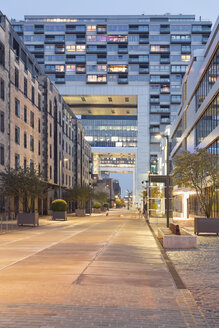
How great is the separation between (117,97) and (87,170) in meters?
35.9

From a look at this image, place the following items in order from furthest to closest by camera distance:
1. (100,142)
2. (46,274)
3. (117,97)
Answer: (100,142) < (117,97) < (46,274)

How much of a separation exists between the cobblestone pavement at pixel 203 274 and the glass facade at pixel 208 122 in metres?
22.6

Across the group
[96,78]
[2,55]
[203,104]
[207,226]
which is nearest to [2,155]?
[2,55]

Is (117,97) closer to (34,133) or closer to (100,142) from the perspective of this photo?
(100,142)

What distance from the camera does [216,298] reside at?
8.55m

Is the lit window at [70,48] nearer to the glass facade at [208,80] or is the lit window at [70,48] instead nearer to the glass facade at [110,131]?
the glass facade at [110,131]

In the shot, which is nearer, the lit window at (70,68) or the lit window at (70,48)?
the lit window at (70,68)

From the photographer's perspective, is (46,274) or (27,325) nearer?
(27,325)

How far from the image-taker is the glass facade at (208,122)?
1551 inches

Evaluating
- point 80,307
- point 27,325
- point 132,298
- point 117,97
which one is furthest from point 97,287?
point 117,97

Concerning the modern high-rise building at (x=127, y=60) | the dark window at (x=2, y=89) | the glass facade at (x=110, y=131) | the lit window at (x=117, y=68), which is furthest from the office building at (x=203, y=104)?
the glass facade at (x=110, y=131)

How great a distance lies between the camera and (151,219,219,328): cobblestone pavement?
7.82m

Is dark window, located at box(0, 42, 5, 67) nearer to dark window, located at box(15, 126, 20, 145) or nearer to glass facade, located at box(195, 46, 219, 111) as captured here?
dark window, located at box(15, 126, 20, 145)

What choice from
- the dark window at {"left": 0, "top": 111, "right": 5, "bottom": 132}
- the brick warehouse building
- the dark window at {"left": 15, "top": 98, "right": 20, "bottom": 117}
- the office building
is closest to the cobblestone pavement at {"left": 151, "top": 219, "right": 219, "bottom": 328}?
the office building
